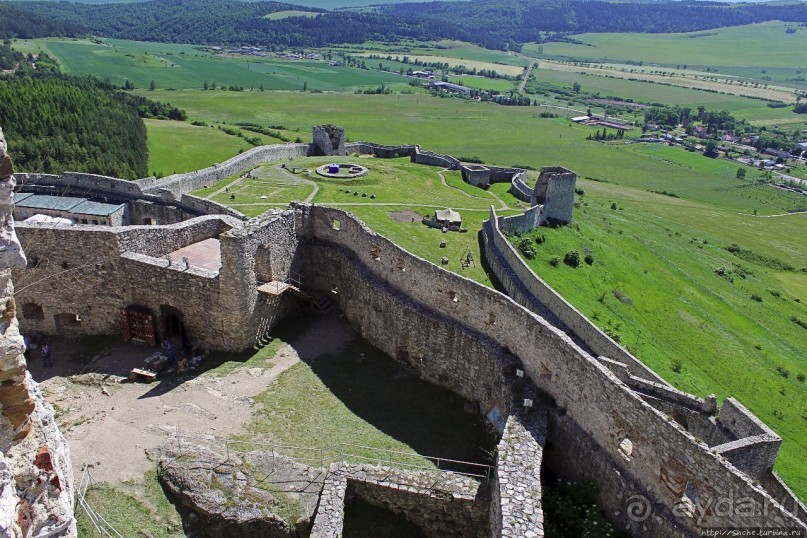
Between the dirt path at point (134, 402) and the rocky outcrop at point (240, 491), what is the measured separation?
4.55 feet

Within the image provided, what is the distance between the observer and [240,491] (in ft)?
51.9

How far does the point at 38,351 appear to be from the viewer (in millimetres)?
23547

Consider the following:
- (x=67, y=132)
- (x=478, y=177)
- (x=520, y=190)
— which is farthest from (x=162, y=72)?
(x=520, y=190)

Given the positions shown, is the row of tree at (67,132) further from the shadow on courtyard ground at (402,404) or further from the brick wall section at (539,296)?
the shadow on courtyard ground at (402,404)

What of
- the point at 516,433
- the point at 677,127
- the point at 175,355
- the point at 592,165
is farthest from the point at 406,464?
the point at 677,127

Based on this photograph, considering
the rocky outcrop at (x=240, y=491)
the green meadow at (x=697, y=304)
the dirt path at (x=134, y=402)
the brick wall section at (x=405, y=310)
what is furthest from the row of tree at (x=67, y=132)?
the rocky outcrop at (x=240, y=491)

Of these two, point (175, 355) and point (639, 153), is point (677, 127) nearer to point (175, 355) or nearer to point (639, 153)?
point (639, 153)

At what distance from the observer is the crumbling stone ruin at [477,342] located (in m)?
14.1

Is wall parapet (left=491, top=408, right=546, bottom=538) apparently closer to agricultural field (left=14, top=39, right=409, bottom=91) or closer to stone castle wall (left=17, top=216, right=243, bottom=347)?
stone castle wall (left=17, top=216, right=243, bottom=347)

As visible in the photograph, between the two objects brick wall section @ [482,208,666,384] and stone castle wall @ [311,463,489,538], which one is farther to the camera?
brick wall section @ [482,208,666,384]

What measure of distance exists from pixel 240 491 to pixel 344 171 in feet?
114

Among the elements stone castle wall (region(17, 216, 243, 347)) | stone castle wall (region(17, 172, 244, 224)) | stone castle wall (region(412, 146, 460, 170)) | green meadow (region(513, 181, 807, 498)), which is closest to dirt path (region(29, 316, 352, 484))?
stone castle wall (region(17, 216, 243, 347))

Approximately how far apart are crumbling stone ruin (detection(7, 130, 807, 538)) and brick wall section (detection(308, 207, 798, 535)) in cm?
4

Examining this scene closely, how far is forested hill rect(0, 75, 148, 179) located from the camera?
54562 millimetres
